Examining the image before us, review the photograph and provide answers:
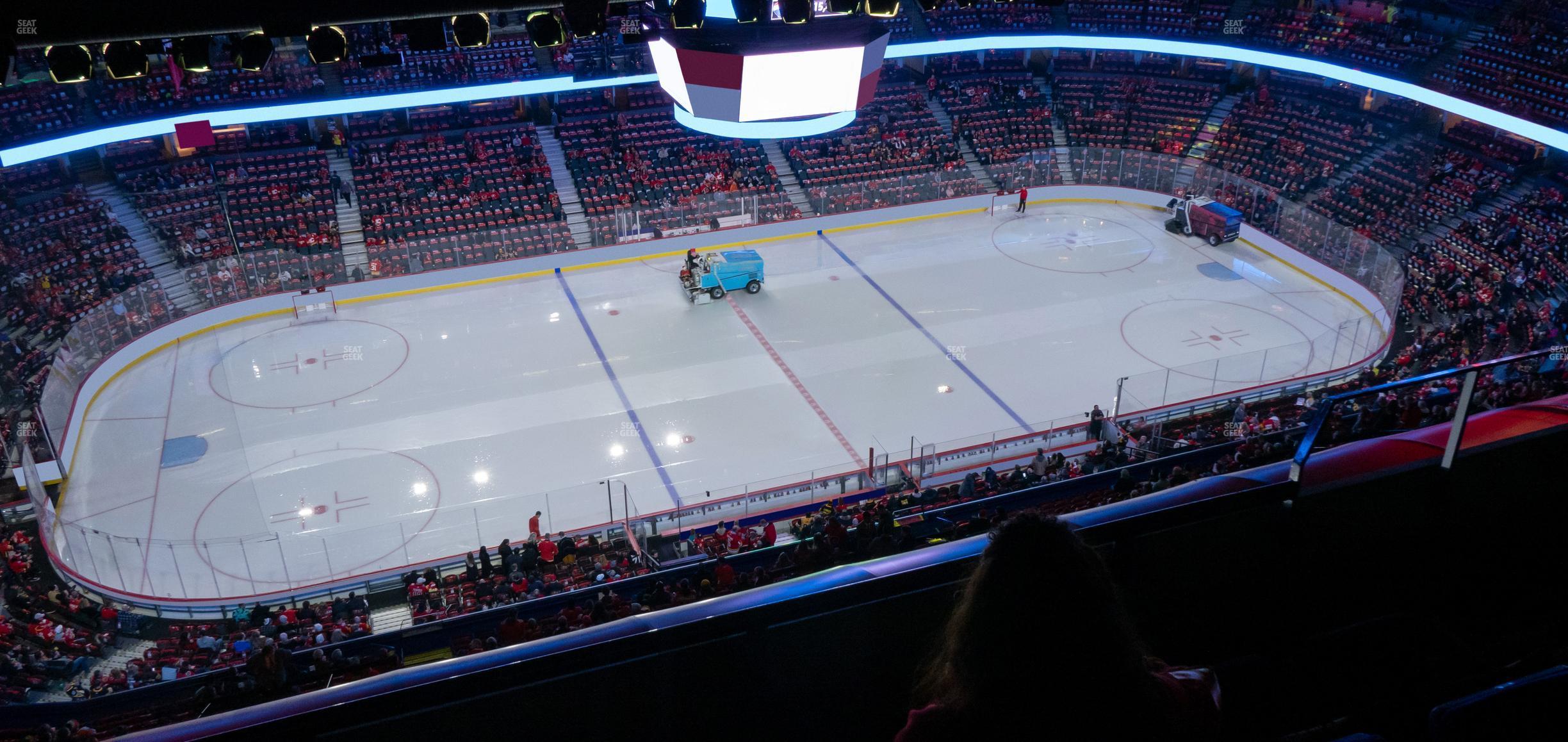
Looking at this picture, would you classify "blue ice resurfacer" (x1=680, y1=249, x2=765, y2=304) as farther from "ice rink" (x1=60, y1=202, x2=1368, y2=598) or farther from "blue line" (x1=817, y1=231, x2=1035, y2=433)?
"blue line" (x1=817, y1=231, x2=1035, y2=433)

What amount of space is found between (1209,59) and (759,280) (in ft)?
57.5

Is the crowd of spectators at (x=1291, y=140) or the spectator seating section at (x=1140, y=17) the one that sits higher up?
the spectator seating section at (x=1140, y=17)

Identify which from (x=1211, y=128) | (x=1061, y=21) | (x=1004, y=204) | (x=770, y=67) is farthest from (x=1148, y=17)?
(x=770, y=67)

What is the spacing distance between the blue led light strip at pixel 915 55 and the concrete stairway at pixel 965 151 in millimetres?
1600

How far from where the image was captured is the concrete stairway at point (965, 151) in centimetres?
2750

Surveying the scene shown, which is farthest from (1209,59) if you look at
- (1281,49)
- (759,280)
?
(759,280)

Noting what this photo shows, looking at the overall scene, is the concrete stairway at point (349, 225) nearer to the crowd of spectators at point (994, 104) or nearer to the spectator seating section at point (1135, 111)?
the crowd of spectators at point (994, 104)

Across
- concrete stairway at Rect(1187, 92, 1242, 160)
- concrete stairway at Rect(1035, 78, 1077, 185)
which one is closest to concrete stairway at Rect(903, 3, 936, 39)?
concrete stairway at Rect(1035, 78, 1077, 185)

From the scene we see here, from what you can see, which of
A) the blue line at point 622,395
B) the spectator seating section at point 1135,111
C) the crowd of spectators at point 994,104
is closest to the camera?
the blue line at point 622,395

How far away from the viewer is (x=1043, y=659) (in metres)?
1.78

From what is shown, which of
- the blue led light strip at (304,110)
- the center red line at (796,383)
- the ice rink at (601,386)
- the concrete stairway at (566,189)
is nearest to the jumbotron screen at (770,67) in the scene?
the center red line at (796,383)

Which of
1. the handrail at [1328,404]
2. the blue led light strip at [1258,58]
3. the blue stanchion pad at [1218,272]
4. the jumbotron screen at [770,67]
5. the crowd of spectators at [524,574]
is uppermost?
the handrail at [1328,404]

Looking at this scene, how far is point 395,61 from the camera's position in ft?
42.8

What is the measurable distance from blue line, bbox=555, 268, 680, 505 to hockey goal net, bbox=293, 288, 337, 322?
4727 mm
